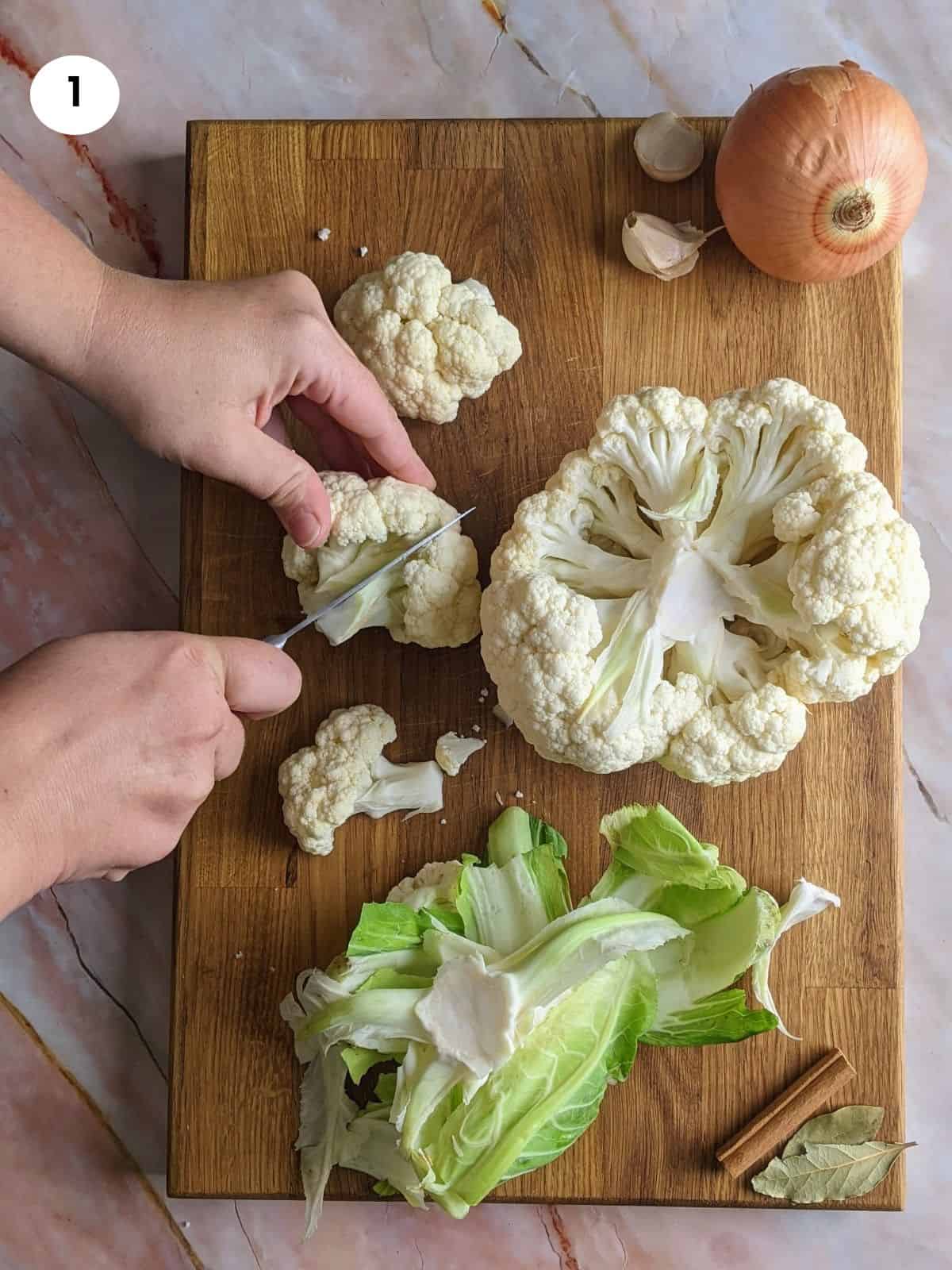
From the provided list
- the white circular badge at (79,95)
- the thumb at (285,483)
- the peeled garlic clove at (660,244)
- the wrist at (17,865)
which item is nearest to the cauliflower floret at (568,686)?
the thumb at (285,483)

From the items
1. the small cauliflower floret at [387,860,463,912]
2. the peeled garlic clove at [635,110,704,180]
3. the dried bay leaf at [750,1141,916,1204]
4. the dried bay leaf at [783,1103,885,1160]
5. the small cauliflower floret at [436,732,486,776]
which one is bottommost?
the dried bay leaf at [750,1141,916,1204]

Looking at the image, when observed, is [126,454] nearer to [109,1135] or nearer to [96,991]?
[96,991]

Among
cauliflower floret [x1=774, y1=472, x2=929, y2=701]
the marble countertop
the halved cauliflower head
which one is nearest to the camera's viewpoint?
cauliflower floret [x1=774, y1=472, x2=929, y2=701]

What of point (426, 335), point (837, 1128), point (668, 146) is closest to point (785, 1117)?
point (837, 1128)

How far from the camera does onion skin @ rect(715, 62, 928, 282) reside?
3.97ft

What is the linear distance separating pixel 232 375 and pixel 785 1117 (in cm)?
100

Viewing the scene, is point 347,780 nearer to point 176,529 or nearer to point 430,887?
point 430,887

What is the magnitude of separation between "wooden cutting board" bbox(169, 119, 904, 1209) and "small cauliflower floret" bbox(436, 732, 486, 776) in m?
0.02

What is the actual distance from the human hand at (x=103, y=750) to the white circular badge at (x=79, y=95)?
0.76 m

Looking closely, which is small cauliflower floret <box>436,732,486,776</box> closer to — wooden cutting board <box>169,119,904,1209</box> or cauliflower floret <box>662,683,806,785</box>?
wooden cutting board <box>169,119,904,1209</box>

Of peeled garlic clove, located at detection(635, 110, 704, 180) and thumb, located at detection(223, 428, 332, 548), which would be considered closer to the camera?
thumb, located at detection(223, 428, 332, 548)

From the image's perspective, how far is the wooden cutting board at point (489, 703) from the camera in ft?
4.41

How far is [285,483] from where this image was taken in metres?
1.22

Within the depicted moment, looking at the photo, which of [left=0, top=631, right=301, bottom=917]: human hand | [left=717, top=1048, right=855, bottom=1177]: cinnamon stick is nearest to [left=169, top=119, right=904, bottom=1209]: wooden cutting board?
[left=717, top=1048, right=855, bottom=1177]: cinnamon stick
